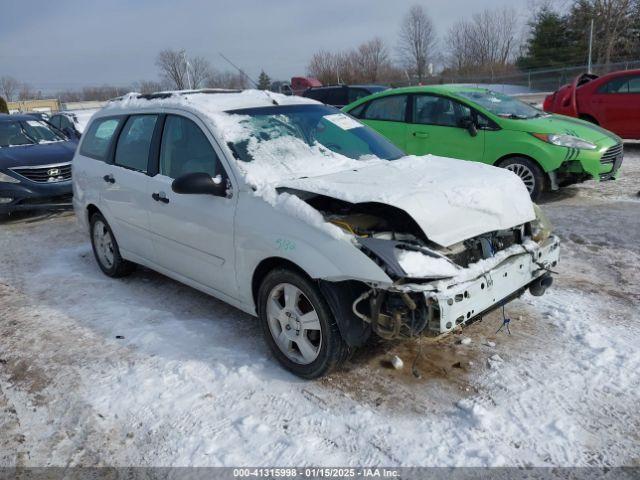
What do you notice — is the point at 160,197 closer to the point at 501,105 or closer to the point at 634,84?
→ the point at 501,105

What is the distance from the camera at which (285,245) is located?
320 cm

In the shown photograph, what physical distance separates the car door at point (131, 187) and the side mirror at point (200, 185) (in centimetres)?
93

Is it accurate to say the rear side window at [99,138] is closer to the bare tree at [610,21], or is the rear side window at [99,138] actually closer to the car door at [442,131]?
the car door at [442,131]

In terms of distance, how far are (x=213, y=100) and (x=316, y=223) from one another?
181 centimetres

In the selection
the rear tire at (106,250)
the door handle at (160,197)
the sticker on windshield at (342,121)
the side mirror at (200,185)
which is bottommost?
the rear tire at (106,250)

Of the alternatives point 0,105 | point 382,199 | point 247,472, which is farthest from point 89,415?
point 0,105

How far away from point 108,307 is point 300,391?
232 cm

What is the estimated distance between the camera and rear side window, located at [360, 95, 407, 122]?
8.31 meters

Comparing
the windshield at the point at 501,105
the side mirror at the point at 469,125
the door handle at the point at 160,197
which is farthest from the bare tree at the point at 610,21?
the door handle at the point at 160,197

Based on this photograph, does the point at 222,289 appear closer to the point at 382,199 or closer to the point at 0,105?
the point at 382,199

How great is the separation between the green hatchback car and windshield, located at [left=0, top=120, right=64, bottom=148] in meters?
6.19

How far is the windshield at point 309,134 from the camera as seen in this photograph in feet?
12.8

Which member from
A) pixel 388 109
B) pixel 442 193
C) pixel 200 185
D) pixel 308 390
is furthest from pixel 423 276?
pixel 388 109

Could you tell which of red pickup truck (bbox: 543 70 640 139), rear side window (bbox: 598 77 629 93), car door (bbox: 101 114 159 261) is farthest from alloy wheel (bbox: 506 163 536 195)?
car door (bbox: 101 114 159 261)
